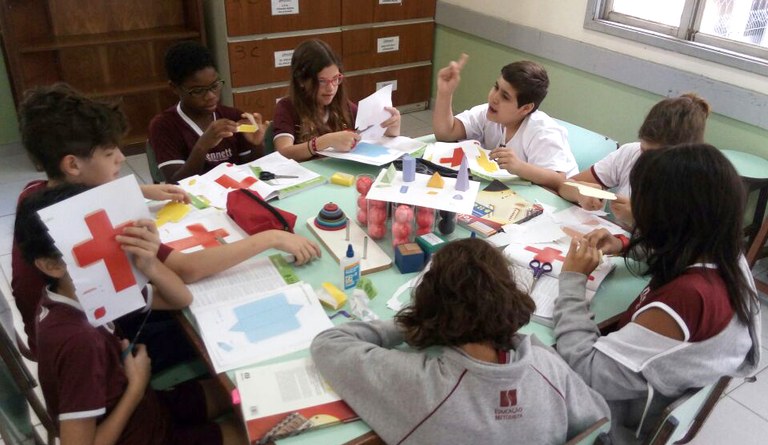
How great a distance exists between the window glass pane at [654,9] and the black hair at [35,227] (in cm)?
320

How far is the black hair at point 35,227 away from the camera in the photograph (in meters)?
1.05

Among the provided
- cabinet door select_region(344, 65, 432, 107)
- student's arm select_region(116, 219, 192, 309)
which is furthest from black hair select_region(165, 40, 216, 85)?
cabinet door select_region(344, 65, 432, 107)

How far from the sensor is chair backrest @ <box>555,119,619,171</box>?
7.42ft

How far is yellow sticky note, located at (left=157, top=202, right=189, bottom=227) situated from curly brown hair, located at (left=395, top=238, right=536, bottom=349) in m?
0.97

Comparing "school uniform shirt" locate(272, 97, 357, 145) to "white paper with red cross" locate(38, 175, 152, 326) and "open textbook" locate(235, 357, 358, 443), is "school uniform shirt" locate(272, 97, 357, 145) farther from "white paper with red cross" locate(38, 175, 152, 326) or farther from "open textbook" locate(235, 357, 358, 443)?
"open textbook" locate(235, 357, 358, 443)

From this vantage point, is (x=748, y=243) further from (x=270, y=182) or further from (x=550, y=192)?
(x=270, y=182)

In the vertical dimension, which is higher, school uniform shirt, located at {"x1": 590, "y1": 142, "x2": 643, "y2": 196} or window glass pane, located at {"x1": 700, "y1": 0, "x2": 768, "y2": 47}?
window glass pane, located at {"x1": 700, "y1": 0, "x2": 768, "y2": 47}

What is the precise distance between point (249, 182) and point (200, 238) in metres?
0.36

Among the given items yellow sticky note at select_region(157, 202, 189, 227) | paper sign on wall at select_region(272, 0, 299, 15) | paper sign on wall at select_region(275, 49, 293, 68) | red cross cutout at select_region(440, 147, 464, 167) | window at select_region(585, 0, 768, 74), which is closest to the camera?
yellow sticky note at select_region(157, 202, 189, 227)

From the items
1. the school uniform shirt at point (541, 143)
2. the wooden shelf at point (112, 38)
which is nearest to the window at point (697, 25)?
the school uniform shirt at point (541, 143)

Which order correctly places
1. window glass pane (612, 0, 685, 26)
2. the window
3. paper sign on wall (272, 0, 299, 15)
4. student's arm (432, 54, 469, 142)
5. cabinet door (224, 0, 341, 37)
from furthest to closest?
1. paper sign on wall (272, 0, 299, 15)
2. cabinet door (224, 0, 341, 37)
3. window glass pane (612, 0, 685, 26)
4. the window
5. student's arm (432, 54, 469, 142)

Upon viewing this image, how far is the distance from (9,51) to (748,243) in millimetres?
4195

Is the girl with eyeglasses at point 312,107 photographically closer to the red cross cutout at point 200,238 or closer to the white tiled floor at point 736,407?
the red cross cutout at point 200,238

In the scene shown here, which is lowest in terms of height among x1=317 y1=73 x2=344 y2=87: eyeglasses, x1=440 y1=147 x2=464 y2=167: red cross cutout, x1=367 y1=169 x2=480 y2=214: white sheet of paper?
x1=440 y1=147 x2=464 y2=167: red cross cutout
